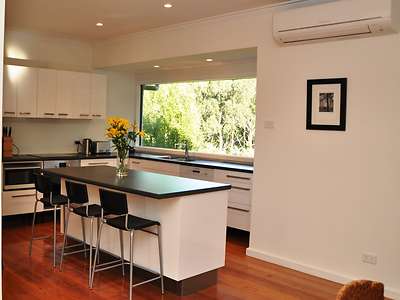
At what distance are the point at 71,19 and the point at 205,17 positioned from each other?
177 cm

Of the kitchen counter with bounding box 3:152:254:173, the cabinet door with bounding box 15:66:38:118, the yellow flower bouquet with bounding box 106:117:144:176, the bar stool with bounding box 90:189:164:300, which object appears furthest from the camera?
the cabinet door with bounding box 15:66:38:118

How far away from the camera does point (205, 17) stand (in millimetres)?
5145

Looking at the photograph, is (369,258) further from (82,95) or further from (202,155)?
(82,95)

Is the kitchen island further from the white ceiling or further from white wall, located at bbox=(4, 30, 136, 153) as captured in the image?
white wall, located at bbox=(4, 30, 136, 153)

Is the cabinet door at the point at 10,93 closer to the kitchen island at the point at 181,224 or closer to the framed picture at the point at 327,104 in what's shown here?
the kitchen island at the point at 181,224

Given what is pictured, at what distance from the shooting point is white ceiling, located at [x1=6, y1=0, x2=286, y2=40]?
15.2 feet

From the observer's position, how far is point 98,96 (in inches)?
275

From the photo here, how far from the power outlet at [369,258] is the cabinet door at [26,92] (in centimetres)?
483

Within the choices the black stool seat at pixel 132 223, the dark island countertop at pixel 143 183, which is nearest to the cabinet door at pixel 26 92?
the dark island countertop at pixel 143 183

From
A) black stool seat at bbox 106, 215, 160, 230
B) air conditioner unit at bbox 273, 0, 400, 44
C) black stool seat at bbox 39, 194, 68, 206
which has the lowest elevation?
black stool seat at bbox 106, 215, 160, 230

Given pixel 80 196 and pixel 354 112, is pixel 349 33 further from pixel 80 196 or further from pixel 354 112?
pixel 80 196

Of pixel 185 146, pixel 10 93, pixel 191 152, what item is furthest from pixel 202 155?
pixel 10 93

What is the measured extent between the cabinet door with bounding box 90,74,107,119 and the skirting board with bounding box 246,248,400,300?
353 centimetres

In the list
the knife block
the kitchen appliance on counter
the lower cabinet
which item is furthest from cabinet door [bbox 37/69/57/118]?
the lower cabinet
